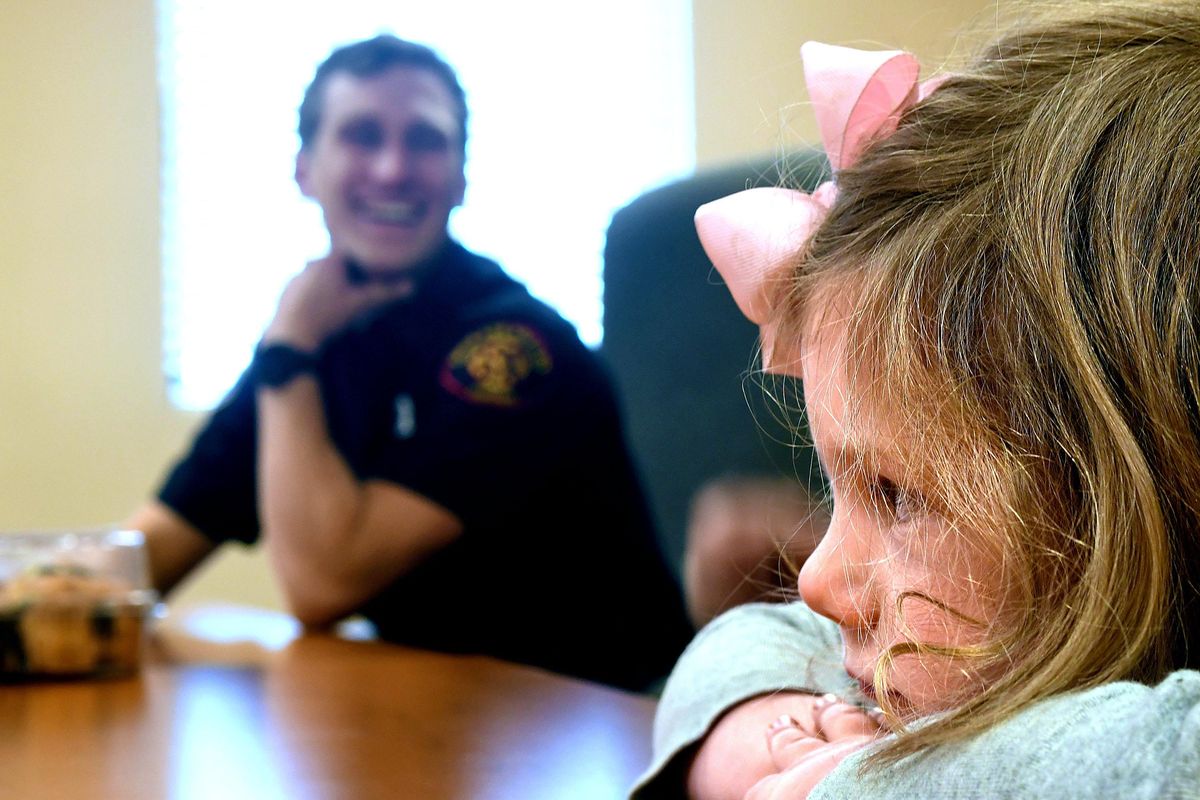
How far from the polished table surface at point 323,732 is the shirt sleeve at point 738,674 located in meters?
0.03

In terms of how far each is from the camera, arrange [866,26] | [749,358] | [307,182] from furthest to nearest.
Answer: [866,26] → [307,182] → [749,358]

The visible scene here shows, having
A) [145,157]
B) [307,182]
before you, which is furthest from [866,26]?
[145,157]

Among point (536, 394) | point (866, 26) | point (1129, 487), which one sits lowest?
point (536, 394)

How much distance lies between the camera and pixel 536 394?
143 cm

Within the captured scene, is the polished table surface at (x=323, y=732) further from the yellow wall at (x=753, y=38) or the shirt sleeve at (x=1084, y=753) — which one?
the yellow wall at (x=753, y=38)

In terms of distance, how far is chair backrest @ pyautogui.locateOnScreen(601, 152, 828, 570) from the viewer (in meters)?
1.03

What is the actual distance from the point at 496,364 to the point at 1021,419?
1154mm

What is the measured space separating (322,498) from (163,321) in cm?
123

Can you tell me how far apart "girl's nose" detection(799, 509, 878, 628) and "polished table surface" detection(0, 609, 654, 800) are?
20 centimetres

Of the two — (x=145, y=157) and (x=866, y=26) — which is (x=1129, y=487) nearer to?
(x=866, y=26)

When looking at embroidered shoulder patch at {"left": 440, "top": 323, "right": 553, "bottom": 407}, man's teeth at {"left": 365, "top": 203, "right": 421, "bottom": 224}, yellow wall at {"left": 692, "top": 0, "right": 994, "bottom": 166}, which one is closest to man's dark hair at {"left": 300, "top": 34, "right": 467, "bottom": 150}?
man's teeth at {"left": 365, "top": 203, "right": 421, "bottom": 224}

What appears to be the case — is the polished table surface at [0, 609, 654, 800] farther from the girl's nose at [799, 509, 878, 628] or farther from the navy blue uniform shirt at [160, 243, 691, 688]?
the navy blue uniform shirt at [160, 243, 691, 688]

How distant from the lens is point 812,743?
1.35 ft

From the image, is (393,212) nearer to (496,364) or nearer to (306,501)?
(496,364)
